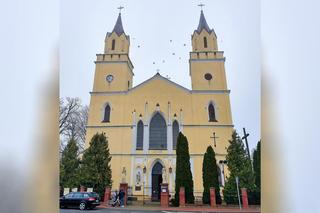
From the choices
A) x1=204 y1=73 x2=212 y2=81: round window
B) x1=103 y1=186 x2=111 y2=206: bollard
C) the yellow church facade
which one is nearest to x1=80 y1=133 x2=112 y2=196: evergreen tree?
x1=103 y1=186 x2=111 y2=206: bollard

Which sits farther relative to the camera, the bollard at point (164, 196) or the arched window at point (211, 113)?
the arched window at point (211, 113)

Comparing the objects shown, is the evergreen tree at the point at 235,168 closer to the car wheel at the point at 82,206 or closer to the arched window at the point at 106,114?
the car wheel at the point at 82,206

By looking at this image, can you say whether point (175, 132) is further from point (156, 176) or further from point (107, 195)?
point (107, 195)

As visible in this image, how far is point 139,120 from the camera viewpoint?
30.6 feet

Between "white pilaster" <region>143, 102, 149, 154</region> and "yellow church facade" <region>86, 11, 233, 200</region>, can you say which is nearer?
"yellow church facade" <region>86, 11, 233, 200</region>

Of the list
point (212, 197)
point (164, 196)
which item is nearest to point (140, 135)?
point (164, 196)

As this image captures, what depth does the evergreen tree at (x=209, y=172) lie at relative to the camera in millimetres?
7113

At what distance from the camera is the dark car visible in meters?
5.88

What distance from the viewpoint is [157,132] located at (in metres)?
9.89

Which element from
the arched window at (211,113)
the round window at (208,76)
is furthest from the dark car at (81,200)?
Answer: the round window at (208,76)

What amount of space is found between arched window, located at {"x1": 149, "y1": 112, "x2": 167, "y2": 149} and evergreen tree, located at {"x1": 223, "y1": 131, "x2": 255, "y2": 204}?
357 centimetres

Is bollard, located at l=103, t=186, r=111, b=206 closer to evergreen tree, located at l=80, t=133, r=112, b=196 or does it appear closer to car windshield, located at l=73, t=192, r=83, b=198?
evergreen tree, located at l=80, t=133, r=112, b=196

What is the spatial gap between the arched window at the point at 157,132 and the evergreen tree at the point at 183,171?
1377mm
